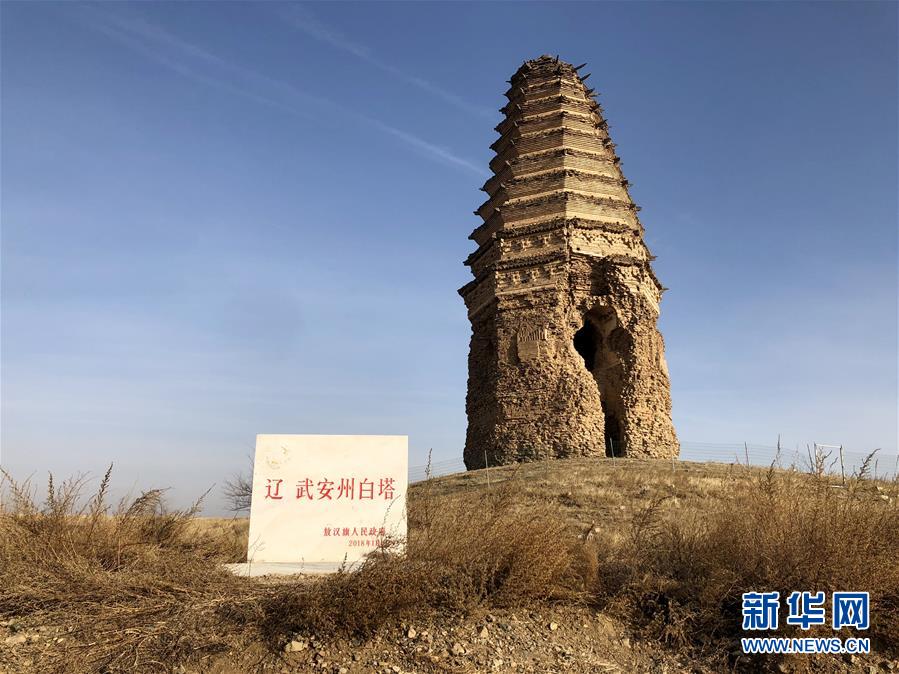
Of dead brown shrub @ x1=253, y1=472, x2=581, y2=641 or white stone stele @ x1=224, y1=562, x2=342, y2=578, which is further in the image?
white stone stele @ x1=224, y1=562, x2=342, y2=578

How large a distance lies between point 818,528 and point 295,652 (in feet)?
14.5

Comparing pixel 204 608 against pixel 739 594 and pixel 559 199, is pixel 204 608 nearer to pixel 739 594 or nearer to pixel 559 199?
→ pixel 739 594

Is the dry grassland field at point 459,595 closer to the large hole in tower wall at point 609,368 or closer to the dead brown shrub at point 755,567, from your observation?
the dead brown shrub at point 755,567

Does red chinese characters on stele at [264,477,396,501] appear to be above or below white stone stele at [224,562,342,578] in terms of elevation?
above

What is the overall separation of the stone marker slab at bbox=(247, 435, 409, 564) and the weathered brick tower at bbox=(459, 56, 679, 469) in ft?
39.8

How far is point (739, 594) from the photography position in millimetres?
5191

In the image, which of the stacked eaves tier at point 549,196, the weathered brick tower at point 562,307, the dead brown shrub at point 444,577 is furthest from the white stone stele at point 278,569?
the stacked eaves tier at point 549,196

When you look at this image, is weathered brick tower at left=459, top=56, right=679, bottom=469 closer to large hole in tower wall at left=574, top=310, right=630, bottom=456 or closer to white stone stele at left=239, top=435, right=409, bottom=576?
large hole in tower wall at left=574, top=310, right=630, bottom=456

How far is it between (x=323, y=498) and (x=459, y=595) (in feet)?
7.10

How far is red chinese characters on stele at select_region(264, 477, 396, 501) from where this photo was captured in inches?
255

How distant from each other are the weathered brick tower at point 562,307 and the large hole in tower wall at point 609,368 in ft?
0.13

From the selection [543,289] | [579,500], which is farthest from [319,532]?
[543,289]

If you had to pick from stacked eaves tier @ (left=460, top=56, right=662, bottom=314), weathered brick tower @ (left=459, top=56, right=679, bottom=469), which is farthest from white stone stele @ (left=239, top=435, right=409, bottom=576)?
stacked eaves tier @ (left=460, top=56, right=662, bottom=314)

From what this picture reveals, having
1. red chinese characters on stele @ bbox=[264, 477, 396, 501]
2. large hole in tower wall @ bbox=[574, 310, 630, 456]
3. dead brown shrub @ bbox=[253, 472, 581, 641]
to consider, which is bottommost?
dead brown shrub @ bbox=[253, 472, 581, 641]
